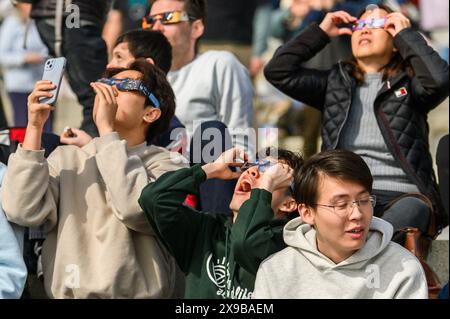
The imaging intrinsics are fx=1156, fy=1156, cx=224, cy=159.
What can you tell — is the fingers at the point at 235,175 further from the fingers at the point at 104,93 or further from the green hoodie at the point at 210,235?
the fingers at the point at 104,93

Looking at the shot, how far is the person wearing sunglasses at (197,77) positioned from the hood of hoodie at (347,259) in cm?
164

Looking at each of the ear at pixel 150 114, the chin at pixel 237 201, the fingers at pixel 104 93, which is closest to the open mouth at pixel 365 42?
the ear at pixel 150 114

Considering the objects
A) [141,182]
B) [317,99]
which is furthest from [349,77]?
[141,182]

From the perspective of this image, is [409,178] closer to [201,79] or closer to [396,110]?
[396,110]

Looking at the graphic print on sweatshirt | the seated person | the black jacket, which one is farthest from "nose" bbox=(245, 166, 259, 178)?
the seated person

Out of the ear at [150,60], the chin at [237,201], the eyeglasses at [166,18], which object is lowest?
the chin at [237,201]

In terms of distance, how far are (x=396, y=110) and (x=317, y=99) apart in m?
0.50

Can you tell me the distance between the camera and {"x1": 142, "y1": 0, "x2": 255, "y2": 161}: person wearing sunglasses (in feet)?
21.4

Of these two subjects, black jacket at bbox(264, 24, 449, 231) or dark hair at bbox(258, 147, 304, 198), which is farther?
black jacket at bbox(264, 24, 449, 231)

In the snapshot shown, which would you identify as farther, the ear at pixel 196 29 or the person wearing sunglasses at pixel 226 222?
the ear at pixel 196 29

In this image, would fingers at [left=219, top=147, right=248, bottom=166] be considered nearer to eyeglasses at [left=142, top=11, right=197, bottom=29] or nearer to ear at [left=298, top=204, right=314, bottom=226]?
ear at [left=298, top=204, right=314, bottom=226]

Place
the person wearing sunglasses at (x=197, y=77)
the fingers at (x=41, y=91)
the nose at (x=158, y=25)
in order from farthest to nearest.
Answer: the nose at (x=158, y=25) → the person wearing sunglasses at (x=197, y=77) → the fingers at (x=41, y=91)

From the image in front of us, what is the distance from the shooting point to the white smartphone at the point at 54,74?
509 cm

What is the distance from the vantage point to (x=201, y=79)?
6.62 m
